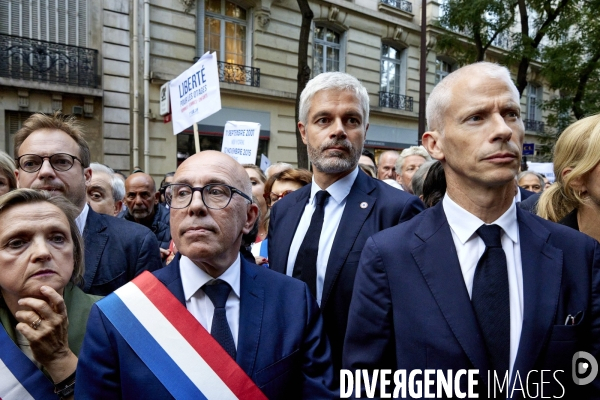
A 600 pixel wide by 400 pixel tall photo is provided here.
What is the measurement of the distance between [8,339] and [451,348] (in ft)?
5.41

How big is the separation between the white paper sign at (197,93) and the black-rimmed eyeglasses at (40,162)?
337cm

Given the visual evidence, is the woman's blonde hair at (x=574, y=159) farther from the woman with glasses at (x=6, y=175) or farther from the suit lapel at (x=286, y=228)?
the woman with glasses at (x=6, y=175)

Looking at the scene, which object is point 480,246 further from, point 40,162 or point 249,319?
point 40,162

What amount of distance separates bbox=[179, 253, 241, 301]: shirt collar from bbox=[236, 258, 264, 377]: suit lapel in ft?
0.12

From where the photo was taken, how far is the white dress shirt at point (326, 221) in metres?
2.49

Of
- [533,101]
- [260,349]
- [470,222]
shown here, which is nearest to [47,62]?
[260,349]

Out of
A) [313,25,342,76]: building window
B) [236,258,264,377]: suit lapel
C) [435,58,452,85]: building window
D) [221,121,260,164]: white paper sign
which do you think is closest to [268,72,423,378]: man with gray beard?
[236,258,264,377]: suit lapel

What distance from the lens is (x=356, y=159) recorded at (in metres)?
2.68

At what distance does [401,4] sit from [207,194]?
19.6 m

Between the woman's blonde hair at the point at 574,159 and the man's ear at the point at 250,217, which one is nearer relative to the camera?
the man's ear at the point at 250,217

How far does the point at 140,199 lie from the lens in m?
5.52

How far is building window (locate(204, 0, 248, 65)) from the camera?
14789 mm

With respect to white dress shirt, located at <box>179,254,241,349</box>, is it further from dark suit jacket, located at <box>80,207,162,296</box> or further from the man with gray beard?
dark suit jacket, located at <box>80,207,162,296</box>

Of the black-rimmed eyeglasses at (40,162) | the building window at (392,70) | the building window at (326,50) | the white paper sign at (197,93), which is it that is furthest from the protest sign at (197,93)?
the building window at (392,70)
